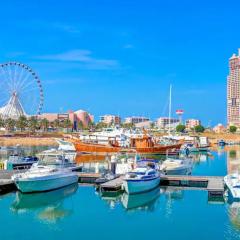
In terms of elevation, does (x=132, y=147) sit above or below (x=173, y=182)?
above

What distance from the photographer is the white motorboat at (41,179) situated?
104 feet

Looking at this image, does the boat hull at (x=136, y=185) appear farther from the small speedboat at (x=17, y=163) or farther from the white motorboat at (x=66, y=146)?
the white motorboat at (x=66, y=146)

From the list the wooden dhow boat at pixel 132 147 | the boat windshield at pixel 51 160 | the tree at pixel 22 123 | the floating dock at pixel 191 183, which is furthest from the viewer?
the tree at pixel 22 123

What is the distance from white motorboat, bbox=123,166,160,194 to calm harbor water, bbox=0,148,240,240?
1.85 ft

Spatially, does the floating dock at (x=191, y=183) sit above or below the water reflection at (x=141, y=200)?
above

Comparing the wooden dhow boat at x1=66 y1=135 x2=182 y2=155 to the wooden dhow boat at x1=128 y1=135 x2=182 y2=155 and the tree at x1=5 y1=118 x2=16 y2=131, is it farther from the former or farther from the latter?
the tree at x1=5 y1=118 x2=16 y2=131

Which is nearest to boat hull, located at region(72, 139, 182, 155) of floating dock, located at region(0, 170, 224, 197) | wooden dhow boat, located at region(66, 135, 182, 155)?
wooden dhow boat, located at region(66, 135, 182, 155)

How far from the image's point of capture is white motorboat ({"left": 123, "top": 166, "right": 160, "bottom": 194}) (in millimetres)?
31797

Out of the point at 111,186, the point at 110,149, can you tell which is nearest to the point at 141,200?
the point at 111,186

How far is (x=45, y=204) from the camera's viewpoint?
31.0m

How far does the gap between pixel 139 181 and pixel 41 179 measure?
7301mm

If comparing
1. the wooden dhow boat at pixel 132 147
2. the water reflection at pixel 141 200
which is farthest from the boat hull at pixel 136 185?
the wooden dhow boat at pixel 132 147

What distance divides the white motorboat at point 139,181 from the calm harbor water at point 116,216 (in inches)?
22.2

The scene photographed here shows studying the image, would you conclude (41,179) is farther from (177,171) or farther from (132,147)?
(132,147)
